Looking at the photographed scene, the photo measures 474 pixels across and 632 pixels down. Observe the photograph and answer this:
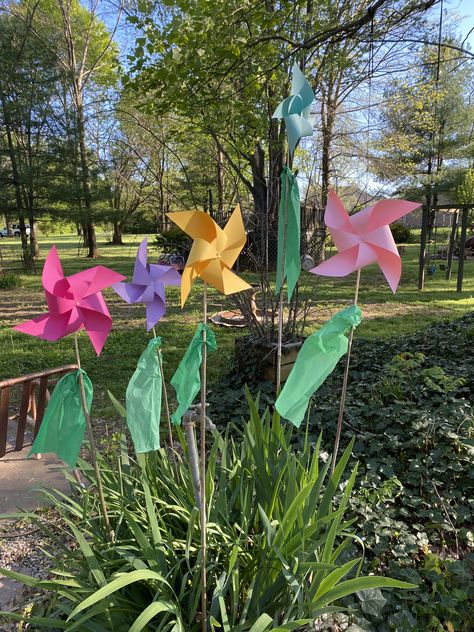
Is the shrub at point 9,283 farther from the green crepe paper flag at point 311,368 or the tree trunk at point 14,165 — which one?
the green crepe paper flag at point 311,368

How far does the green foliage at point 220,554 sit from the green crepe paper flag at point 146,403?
213 millimetres

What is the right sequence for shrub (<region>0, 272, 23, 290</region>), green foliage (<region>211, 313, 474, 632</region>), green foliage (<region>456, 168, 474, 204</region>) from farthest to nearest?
green foliage (<region>456, 168, 474, 204</region>) < shrub (<region>0, 272, 23, 290</region>) < green foliage (<region>211, 313, 474, 632</region>)

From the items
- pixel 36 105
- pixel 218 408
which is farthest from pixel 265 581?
pixel 36 105

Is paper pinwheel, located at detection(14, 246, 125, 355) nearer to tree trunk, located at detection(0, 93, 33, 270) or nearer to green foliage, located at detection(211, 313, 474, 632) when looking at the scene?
green foliage, located at detection(211, 313, 474, 632)

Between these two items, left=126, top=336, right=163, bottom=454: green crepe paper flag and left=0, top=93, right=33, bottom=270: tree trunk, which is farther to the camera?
left=0, top=93, right=33, bottom=270: tree trunk

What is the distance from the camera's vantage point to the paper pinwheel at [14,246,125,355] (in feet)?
3.85

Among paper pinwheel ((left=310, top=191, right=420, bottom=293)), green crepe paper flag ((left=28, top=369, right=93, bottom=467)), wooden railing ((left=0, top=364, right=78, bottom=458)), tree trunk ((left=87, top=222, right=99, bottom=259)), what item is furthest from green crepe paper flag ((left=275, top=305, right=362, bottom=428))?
tree trunk ((left=87, top=222, right=99, bottom=259))

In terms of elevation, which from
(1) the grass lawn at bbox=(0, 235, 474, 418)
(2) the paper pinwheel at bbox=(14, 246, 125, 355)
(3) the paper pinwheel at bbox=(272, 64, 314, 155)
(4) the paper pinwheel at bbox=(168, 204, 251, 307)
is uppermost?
(3) the paper pinwheel at bbox=(272, 64, 314, 155)

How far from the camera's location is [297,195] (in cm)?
150

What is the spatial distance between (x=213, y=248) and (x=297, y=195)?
0.52 meters

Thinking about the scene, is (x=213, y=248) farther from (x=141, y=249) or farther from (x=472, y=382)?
(x=472, y=382)

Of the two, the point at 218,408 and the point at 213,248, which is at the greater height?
the point at 213,248

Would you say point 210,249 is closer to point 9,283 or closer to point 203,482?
point 203,482

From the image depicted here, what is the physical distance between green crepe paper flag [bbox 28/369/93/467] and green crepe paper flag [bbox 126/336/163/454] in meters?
0.15
